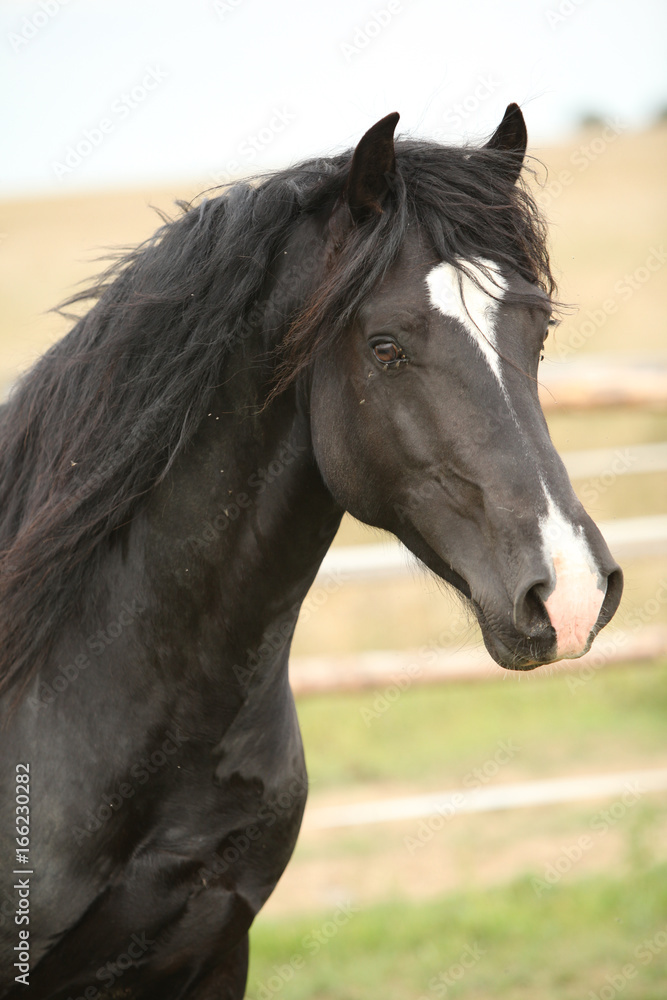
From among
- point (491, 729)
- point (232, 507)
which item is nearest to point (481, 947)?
point (491, 729)

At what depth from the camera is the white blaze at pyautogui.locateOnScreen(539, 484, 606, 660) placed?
157cm

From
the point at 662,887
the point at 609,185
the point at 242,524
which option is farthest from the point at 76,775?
the point at 609,185

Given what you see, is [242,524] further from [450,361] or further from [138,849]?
[138,849]

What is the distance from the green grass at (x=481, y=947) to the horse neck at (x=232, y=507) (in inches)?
92.9

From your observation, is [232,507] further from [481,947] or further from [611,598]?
[481,947]

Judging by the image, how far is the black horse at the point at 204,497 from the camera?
185 centimetres

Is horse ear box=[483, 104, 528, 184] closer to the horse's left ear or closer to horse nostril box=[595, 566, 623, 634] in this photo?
the horse's left ear

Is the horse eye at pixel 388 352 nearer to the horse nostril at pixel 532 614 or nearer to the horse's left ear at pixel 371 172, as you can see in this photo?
the horse's left ear at pixel 371 172

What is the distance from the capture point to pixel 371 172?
1.90m

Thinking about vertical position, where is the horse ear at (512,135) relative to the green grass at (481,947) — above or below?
above

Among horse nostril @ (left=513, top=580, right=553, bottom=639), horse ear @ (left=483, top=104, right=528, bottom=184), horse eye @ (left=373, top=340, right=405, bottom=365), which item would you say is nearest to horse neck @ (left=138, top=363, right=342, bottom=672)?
horse eye @ (left=373, top=340, right=405, bottom=365)

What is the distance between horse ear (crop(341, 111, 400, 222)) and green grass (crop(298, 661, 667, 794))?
3.88 meters

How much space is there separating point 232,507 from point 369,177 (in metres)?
0.77

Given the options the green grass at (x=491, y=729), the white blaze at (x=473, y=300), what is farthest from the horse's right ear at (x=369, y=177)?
the green grass at (x=491, y=729)
